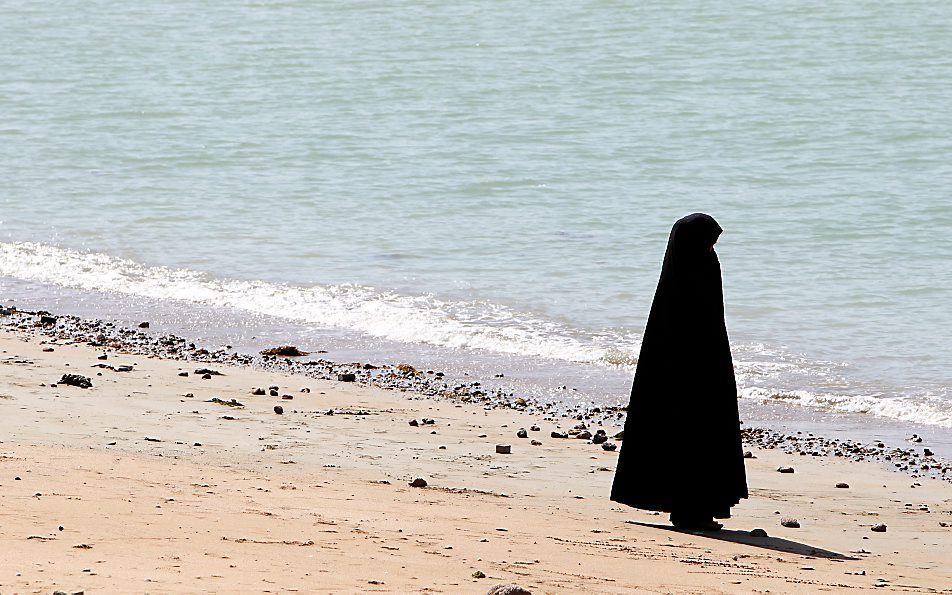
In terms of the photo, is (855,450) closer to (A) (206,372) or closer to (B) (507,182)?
(A) (206,372)

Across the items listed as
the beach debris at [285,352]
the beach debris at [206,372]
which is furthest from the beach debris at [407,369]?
the beach debris at [206,372]

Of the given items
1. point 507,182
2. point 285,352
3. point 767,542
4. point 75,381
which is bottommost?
point 767,542

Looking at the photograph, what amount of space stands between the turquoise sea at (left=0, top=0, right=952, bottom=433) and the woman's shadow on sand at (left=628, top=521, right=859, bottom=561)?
3170mm

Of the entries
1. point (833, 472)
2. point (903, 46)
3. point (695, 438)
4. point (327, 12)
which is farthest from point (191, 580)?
point (327, 12)

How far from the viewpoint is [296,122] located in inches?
1118

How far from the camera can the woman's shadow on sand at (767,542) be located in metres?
6.71

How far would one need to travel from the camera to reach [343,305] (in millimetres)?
13430

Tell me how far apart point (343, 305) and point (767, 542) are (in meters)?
7.06

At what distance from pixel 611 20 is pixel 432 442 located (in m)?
33.1

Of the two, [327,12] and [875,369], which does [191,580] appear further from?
[327,12]

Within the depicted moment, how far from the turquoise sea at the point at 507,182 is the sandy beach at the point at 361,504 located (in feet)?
5.99

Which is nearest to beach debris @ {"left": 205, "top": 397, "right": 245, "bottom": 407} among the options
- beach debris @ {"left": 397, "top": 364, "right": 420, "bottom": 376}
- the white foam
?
beach debris @ {"left": 397, "top": 364, "right": 420, "bottom": 376}

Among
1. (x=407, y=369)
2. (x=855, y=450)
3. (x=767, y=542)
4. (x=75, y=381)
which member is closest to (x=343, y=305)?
(x=407, y=369)

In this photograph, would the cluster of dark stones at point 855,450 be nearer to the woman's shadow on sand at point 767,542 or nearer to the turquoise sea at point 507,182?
the turquoise sea at point 507,182
